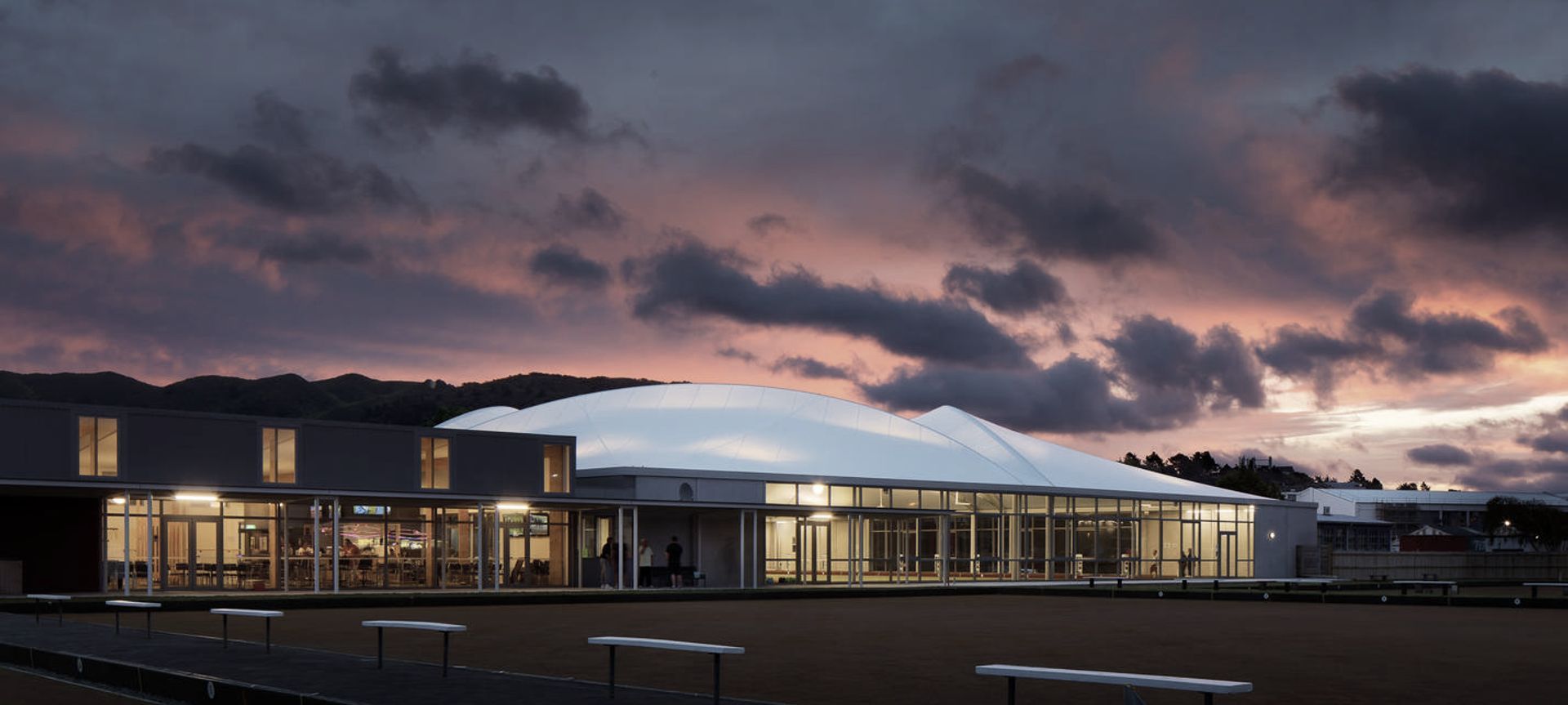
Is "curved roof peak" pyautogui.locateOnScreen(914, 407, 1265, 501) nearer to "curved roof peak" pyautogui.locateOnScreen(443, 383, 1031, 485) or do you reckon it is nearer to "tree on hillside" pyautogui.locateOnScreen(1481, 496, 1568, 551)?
"curved roof peak" pyautogui.locateOnScreen(443, 383, 1031, 485)

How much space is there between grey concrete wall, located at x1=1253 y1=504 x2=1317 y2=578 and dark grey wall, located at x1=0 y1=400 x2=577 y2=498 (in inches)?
1197

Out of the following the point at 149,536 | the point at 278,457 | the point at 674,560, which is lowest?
the point at 674,560

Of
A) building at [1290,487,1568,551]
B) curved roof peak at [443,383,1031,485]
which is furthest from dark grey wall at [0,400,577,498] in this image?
building at [1290,487,1568,551]

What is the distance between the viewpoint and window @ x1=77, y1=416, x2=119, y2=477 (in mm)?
32125

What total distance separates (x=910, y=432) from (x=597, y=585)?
17945 mm

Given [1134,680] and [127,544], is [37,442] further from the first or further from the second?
[1134,680]

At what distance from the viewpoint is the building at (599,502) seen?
33.8 meters

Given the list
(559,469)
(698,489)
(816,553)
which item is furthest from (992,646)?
(816,553)

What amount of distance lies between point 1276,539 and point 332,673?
51.9 metres

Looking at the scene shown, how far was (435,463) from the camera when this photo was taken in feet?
124

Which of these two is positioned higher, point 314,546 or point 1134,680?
point 1134,680

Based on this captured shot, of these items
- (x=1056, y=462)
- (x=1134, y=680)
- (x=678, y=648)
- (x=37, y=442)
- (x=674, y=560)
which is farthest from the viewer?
(x=1056, y=462)

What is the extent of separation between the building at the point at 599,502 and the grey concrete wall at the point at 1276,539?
0.09 meters

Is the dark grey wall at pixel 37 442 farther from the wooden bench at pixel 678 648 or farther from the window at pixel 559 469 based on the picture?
the wooden bench at pixel 678 648
